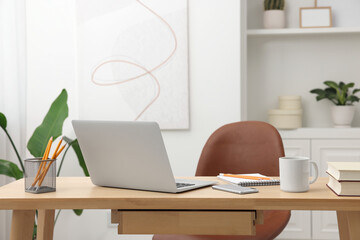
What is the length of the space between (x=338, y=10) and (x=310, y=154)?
3.62ft

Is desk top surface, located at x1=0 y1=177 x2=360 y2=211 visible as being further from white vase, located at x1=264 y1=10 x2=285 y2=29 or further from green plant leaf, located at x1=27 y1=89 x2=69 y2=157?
white vase, located at x1=264 y1=10 x2=285 y2=29

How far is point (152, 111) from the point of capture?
9.91ft

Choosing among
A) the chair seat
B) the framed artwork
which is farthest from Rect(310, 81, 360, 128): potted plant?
the chair seat

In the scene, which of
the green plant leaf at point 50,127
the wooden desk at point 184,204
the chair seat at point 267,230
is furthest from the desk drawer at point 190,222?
the green plant leaf at point 50,127

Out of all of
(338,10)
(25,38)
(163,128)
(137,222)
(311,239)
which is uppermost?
(338,10)

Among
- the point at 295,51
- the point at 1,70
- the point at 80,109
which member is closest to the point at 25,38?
the point at 1,70

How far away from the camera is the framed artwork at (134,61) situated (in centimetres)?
300

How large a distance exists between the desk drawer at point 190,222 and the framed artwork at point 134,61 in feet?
5.62

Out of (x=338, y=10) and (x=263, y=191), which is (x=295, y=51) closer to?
(x=338, y=10)

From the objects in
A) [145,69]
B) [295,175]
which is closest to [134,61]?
[145,69]

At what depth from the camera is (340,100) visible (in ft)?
10.9

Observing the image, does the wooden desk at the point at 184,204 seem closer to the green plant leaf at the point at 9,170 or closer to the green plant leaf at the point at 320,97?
the green plant leaf at the point at 9,170

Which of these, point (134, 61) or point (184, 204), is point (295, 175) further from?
point (134, 61)

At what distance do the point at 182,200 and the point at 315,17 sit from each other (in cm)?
251
